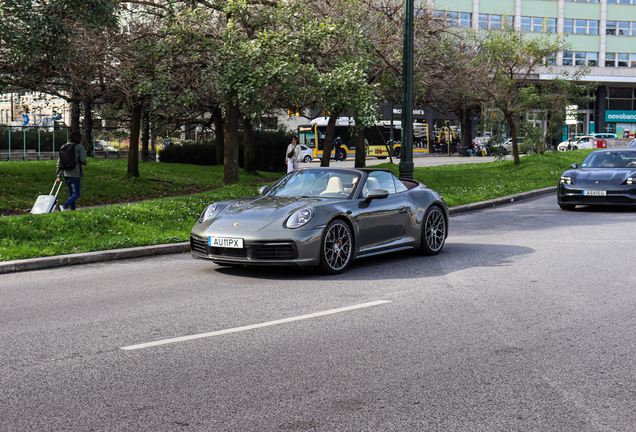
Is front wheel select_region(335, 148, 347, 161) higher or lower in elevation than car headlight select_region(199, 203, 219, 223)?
higher

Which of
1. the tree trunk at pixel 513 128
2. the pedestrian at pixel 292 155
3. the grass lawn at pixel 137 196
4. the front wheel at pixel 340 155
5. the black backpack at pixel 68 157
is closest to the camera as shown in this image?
the grass lawn at pixel 137 196

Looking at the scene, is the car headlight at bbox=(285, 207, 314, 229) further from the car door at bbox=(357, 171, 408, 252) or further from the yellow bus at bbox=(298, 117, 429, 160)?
the yellow bus at bbox=(298, 117, 429, 160)

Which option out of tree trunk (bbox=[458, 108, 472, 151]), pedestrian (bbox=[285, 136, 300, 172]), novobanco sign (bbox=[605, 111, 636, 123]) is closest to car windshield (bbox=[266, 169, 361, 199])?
pedestrian (bbox=[285, 136, 300, 172])

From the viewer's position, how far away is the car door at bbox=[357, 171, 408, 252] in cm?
838

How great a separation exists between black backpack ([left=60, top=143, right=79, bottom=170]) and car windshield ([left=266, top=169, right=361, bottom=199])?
221 inches

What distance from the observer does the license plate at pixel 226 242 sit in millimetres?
7535

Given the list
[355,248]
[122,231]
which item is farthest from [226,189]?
[355,248]

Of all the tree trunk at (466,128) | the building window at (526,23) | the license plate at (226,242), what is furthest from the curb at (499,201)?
the building window at (526,23)

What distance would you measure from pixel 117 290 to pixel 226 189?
9.61 metres

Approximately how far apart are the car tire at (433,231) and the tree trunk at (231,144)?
10108 mm

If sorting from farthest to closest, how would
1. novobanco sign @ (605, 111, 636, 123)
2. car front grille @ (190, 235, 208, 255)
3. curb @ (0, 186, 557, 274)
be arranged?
novobanco sign @ (605, 111, 636, 123)
curb @ (0, 186, 557, 274)
car front grille @ (190, 235, 208, 255)

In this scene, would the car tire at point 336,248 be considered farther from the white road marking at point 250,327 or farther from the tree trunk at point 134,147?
the tree trunk at point 134,147

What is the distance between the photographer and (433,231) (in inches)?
375

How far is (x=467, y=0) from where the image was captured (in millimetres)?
64625
